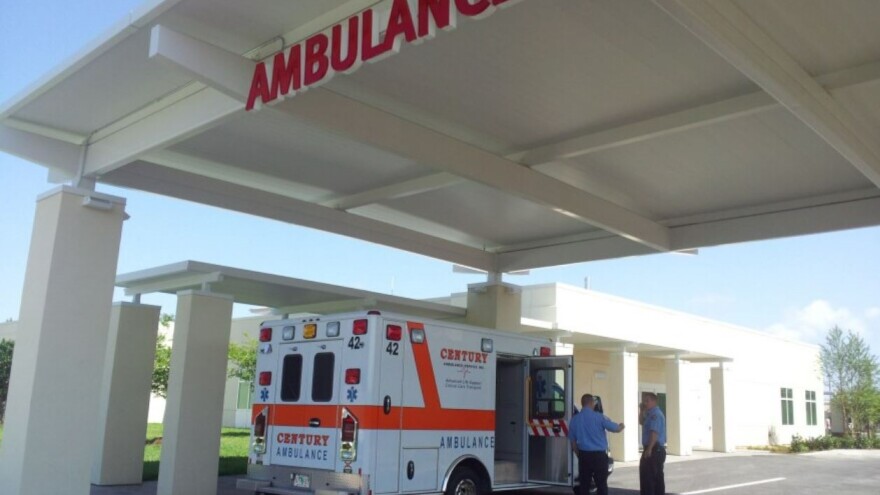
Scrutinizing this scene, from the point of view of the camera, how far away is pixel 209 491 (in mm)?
12273

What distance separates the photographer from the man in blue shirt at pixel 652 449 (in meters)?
11.1

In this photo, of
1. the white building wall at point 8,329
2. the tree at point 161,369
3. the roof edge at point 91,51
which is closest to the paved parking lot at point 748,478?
the roof edge at point 91,51

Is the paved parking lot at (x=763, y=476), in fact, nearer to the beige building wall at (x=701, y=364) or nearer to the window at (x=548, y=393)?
the window at (x=548, y=393)

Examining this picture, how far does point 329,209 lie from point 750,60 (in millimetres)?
8265

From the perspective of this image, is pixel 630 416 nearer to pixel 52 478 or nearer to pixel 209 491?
pixel 209 491

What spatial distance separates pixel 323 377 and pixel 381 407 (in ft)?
3.13

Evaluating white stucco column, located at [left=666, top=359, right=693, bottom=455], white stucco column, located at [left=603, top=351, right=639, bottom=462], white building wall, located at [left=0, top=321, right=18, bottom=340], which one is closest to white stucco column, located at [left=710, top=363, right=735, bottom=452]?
white stucco column, located at [left=666, top=359, right=693, bottom=455]

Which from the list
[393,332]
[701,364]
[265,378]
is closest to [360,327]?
[393,332]

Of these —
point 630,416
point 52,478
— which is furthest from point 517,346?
point 630,416

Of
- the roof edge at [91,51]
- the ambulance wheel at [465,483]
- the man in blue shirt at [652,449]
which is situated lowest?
the ambulance wheel at [465,483]

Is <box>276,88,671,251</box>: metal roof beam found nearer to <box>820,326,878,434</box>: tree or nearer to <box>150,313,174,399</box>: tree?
<box>150,313,174,399</box>: tree

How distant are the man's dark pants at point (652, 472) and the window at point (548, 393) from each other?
1.44 m

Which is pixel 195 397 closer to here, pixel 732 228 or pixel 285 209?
pixel 285 209

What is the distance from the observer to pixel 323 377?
Answer: 33.0 feet
